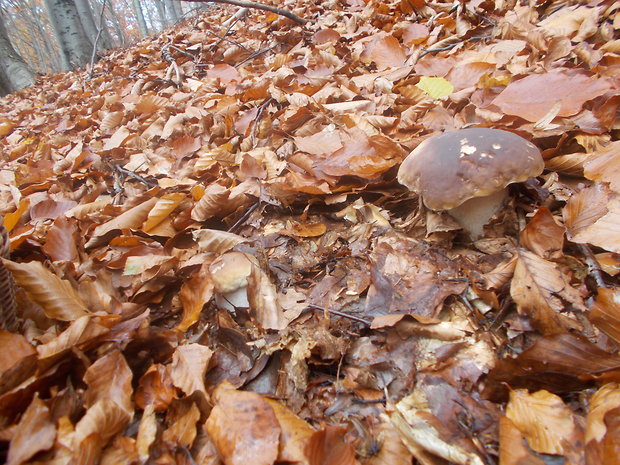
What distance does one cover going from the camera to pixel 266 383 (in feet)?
3.80

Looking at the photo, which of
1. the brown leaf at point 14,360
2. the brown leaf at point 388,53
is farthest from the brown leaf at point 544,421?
the brown leaf at point 388,53

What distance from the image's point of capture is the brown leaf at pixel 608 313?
946mm

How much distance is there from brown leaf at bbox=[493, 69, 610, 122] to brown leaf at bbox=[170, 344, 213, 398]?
178 centimetres

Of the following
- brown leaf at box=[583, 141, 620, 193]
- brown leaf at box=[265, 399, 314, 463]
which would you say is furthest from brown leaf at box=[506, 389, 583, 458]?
brown leaf at box=[583, 141, 620, 193]

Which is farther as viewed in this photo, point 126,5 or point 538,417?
point 126,5

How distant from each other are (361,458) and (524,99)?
6.00 feet

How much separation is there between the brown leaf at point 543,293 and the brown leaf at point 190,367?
3.27 ft

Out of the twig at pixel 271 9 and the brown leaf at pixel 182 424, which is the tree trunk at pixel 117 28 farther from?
the brown leaf at pixel 182 424

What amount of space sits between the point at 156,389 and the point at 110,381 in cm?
13

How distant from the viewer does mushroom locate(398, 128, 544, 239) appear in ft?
4.00

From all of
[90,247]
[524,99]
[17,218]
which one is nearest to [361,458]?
[90,247]

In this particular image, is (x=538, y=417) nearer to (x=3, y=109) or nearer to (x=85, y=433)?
(x=85, y=433)

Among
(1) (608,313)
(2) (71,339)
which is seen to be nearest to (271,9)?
(2) (71,339)

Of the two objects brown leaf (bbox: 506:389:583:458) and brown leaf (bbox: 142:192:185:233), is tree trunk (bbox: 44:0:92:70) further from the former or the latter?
brown leaf (bbox: 506:389:583:458)
